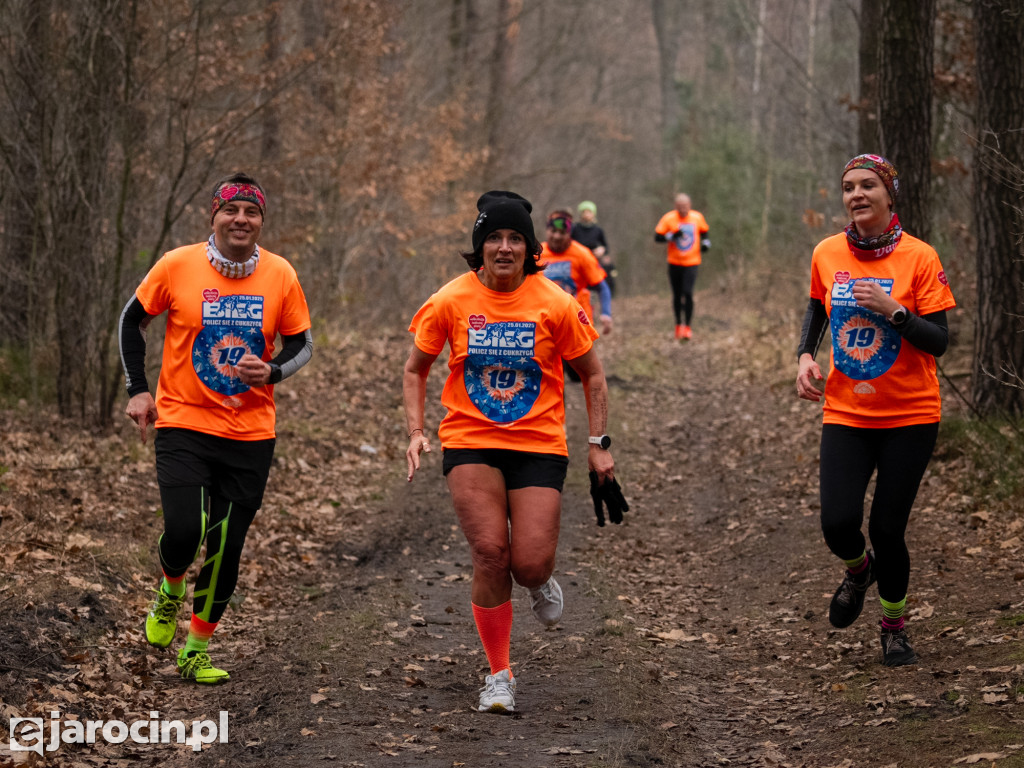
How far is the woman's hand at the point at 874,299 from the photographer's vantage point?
5.43 meters

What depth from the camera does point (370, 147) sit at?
18.6 meters

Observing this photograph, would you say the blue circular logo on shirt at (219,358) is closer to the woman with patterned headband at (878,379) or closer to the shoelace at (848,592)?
the woman with patterned headband at (878,379)

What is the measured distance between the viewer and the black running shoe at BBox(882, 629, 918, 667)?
235 inches

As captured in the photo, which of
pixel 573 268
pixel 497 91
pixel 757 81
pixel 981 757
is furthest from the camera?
pixel 757 81

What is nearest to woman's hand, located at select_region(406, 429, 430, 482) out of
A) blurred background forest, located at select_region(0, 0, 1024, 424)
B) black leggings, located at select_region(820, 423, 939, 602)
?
black leggings, located at select_region(820, 423, 939, 602)

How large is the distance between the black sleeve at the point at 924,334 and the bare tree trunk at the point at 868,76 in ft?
25.9

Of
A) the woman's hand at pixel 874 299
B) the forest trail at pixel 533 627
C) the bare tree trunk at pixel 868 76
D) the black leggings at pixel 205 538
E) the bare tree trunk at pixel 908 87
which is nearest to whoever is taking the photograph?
the forest trail at pixel 533 627

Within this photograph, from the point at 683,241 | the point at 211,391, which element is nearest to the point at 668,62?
the point at 683,241

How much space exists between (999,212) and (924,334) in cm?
439

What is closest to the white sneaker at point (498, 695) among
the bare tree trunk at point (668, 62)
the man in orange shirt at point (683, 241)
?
the man in orange shirt at point (683, 241)

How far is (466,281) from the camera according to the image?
568cm

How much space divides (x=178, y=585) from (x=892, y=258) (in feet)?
12.9

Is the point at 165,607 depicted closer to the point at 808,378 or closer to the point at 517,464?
the point at 517,464

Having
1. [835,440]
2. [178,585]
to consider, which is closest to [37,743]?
[178,585]
